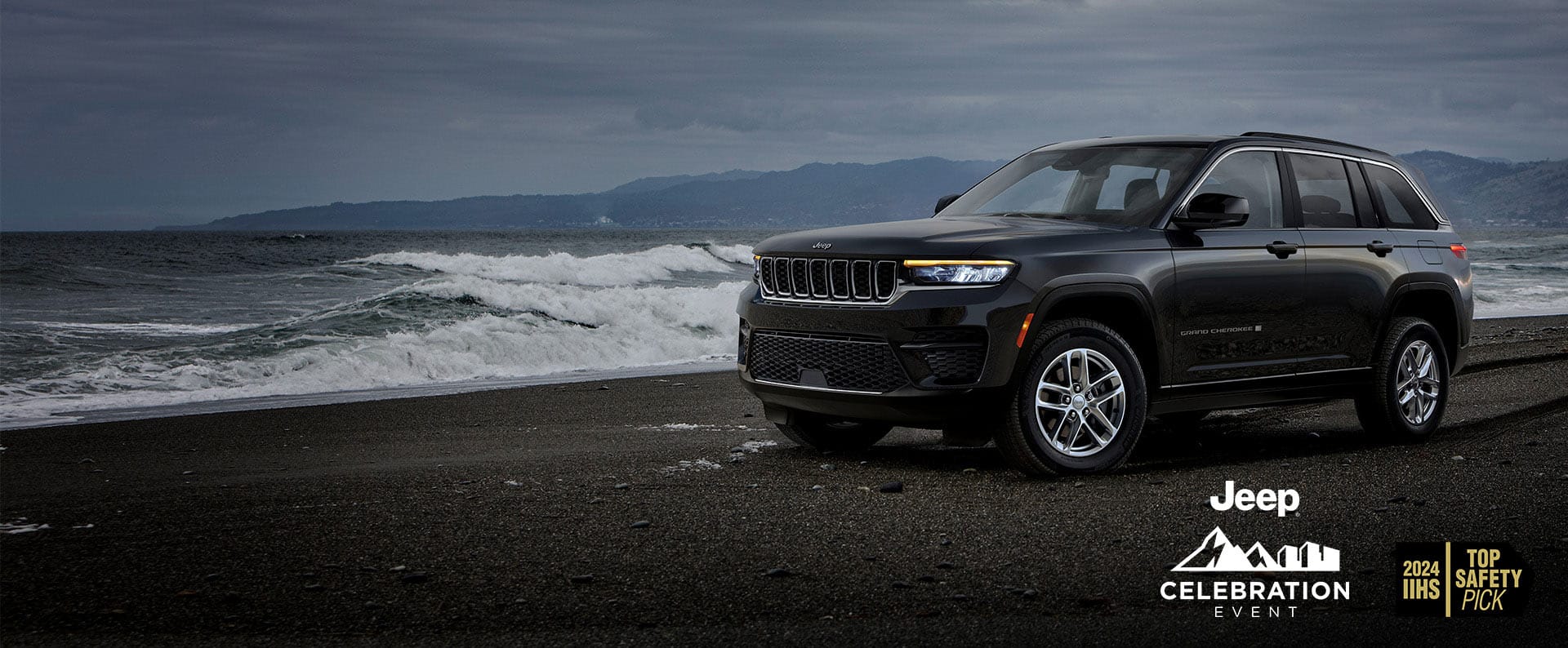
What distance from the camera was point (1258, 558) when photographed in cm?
493

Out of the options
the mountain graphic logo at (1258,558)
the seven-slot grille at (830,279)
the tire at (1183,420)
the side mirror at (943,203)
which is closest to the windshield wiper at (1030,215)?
the side mirror at (943,203)

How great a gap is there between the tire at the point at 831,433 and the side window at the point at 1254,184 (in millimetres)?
2270

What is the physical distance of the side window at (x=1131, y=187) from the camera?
277 inches

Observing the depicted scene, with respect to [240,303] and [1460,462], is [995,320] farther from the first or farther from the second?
[240,303]

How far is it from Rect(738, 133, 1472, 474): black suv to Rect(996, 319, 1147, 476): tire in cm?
1

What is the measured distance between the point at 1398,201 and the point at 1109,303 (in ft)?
8.96

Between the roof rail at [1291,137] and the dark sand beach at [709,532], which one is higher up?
the roof rail at [1291,137]

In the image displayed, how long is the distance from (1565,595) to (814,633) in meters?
2.50

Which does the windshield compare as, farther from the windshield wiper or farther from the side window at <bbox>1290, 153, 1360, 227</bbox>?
the side window at <bbox>1290, 153, 1360, 227</bbox>

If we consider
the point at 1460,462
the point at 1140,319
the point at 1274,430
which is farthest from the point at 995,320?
the point at 1274,430

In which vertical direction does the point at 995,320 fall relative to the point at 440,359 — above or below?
above

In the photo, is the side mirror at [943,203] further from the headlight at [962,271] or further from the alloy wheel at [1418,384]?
the alloy wheel at [1418,384]

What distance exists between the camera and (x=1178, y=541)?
17.0ft

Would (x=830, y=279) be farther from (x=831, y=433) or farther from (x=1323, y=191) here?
(x=1323, y=191)
